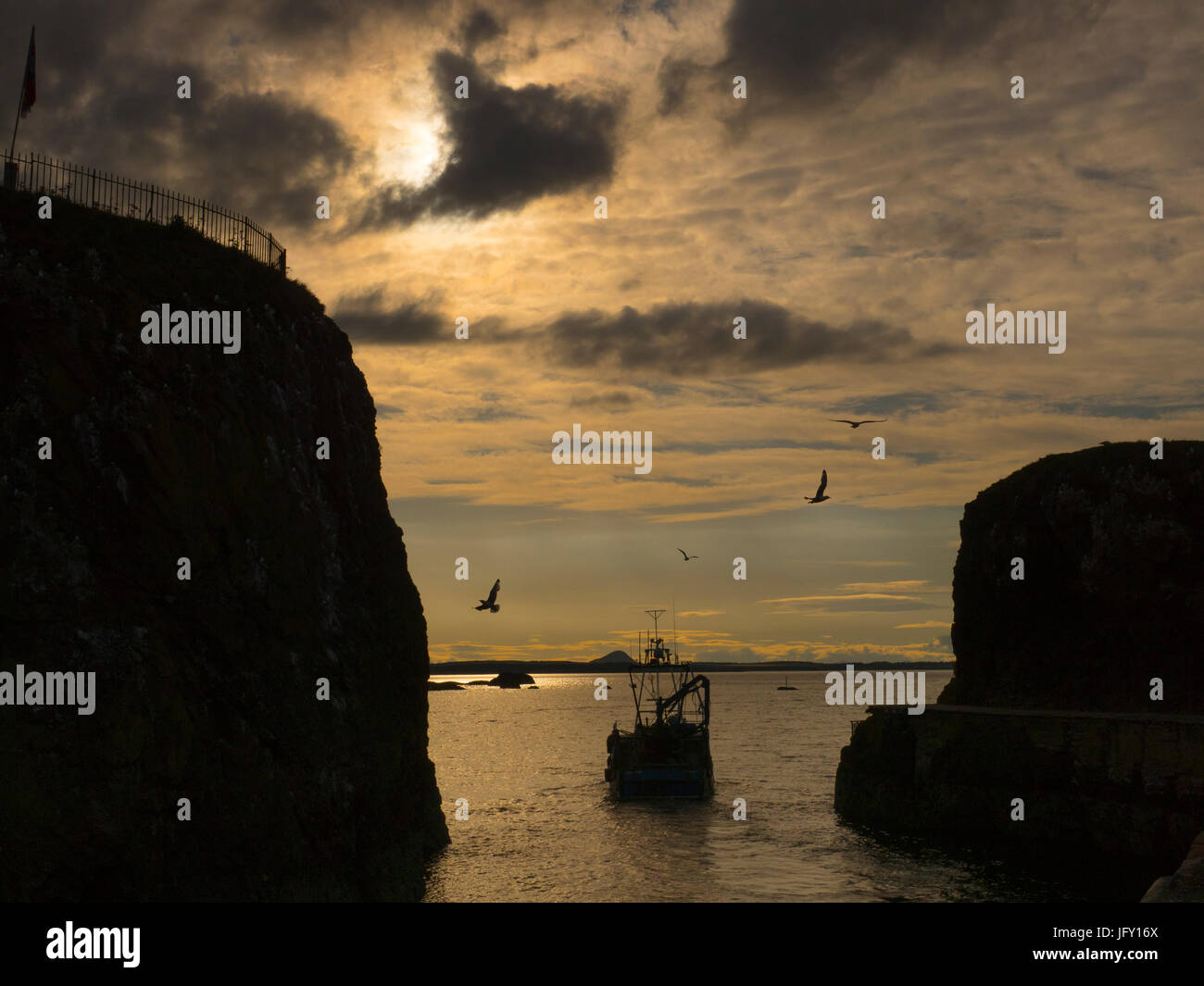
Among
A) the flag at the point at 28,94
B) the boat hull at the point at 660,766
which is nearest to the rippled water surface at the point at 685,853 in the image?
the boat hull at the point at 660,766

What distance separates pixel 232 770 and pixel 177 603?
510cm

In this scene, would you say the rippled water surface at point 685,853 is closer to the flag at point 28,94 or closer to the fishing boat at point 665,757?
the fishing boat at point 665,757

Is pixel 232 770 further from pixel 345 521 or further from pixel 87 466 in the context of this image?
pixel 345 521

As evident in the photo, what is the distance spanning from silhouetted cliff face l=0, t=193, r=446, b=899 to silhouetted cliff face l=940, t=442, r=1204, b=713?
5037 cm

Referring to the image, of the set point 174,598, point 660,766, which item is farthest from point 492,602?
point 660,766

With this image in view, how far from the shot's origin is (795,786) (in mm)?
93188

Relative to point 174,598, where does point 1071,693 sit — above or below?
below

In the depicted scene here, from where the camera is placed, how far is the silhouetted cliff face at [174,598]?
25750mm

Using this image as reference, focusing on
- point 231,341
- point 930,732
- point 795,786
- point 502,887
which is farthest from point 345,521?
point 795,786

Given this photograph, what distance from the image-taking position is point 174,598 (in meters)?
29.6

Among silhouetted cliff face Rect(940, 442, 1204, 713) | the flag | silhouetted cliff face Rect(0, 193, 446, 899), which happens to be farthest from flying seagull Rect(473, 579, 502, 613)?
silhouetted cliff face Rect(940, 442, 1204, 713)

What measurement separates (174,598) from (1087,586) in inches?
2386

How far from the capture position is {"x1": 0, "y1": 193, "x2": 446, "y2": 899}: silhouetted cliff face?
1014 inches

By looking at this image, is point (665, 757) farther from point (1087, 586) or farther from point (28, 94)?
point (28, 94)
